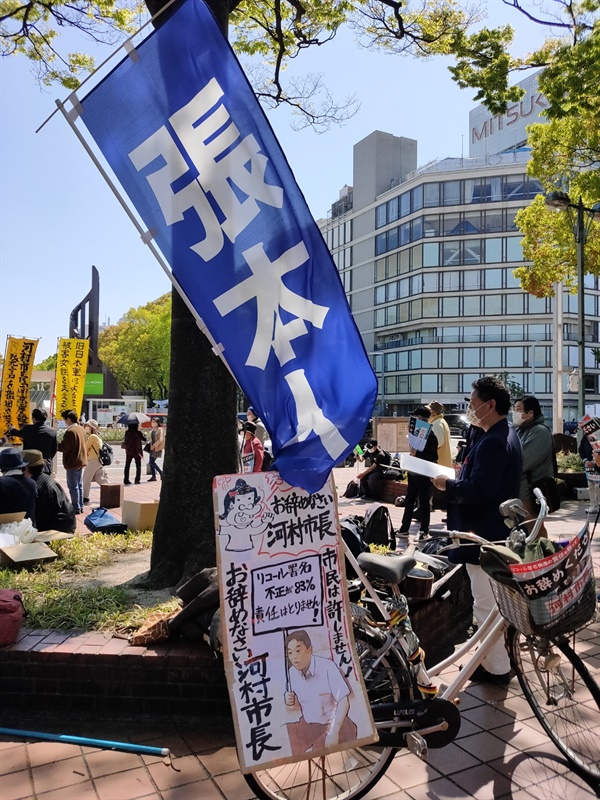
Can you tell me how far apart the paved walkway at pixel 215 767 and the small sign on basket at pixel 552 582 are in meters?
0.89

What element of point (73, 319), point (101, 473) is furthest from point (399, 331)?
point (101, 473)

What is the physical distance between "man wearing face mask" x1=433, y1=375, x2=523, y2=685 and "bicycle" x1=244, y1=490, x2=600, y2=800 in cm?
68

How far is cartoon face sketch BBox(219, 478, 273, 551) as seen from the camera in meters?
2.60

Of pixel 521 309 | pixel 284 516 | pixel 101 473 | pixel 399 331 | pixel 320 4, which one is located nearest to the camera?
pixel 284 516

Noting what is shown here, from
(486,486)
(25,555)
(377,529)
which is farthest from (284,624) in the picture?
(25,555)

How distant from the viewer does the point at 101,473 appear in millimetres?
12609

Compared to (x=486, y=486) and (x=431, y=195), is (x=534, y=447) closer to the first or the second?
(x=486, y=486)

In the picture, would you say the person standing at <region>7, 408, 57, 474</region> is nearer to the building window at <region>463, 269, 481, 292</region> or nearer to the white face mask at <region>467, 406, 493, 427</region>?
the white face mask at <region>467, 406, 493, 427</region>

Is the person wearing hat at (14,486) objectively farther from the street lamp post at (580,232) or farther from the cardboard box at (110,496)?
the street lamp post at (580,232)

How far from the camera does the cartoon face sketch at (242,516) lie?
2.60m

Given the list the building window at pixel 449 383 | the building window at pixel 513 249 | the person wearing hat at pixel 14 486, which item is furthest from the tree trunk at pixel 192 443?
the building window at pixel 513 249

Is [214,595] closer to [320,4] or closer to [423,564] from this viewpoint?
[423,564]

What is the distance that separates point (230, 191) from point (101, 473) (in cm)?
1072

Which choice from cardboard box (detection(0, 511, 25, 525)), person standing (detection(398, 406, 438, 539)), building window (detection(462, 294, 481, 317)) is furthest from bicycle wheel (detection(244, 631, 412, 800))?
building window (detection(462, 294, 481, 317))
